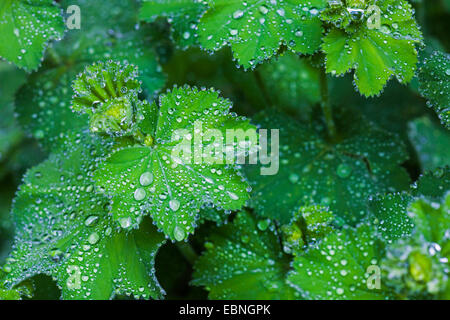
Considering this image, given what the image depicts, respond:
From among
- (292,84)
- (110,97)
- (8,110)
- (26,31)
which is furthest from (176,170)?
A: (8,110)

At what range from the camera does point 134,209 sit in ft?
3.59

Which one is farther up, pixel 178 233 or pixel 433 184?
pixel 433 184

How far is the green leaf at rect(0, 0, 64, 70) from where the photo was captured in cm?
135

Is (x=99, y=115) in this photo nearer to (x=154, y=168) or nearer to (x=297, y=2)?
(x=154, y=168)

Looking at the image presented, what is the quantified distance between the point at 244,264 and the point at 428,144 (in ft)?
2.66

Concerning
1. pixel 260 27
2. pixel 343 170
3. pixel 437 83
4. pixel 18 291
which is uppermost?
pixel 260 27

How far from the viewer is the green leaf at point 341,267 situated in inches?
41.5

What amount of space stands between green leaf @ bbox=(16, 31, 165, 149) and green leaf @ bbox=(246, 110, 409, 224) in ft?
1.43

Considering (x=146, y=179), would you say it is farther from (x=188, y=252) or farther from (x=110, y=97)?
(x=188, y=252)

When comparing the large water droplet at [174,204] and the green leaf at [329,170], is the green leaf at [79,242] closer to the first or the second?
the large water droplet at [174,204]

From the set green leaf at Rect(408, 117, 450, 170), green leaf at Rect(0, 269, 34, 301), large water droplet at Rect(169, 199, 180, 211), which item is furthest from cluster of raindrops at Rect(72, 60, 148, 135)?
green leaf at Rect(408, 117, 450, 170)

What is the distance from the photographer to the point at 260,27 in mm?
1237

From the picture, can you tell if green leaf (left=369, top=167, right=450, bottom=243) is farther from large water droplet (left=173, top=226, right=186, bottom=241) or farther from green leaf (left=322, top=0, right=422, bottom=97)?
large water droplet (left=173, top=226, right=186, bottom=241)
